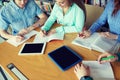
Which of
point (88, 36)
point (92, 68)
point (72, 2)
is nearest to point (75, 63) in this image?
point (92, 68)

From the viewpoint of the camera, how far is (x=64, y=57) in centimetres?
130

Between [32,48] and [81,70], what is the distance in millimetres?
508

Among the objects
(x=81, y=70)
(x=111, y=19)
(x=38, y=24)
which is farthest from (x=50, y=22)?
(x=81, y=70)

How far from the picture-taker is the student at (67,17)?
5.53 ft

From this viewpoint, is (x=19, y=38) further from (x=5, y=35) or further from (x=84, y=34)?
(x=84, y=34)

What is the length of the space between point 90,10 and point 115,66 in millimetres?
1130

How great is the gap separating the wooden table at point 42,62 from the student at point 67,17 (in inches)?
5.8

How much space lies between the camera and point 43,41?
5.10 ft

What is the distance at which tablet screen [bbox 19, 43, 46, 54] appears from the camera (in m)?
1.42

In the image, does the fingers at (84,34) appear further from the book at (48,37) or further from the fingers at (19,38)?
the fingers at (19,38)

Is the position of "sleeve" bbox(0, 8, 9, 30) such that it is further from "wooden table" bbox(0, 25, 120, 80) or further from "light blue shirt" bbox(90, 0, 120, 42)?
"light blue shirt" bbox(90, 0, 120, 42)

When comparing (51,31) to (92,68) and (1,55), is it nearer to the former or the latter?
(1,55)

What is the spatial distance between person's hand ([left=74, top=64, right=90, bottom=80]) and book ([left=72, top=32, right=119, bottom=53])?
0.25 m

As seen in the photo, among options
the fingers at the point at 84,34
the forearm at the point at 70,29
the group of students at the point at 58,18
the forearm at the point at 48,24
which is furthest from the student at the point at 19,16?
the fingers at the point at 84,34
